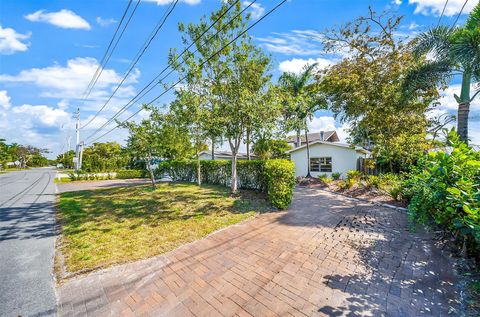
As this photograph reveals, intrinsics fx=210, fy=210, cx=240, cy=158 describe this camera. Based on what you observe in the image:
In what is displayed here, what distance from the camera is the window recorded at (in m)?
18.9

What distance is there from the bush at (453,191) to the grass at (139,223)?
4.54 meters

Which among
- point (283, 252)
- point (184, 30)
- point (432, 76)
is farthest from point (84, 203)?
point (432, 76)

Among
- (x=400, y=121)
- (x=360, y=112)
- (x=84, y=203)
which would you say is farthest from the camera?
(x=360, y=112)

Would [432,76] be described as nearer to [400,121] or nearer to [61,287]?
[400,121]

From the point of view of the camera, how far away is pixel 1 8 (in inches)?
223

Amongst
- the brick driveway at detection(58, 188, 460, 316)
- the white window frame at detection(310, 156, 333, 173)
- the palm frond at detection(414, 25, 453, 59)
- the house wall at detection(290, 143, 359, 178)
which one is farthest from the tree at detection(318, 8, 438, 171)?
the brick driveway at detection(58, 188, 460, 316)

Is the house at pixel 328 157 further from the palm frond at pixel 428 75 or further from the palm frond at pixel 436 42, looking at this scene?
the palm frond at pixel 436 42

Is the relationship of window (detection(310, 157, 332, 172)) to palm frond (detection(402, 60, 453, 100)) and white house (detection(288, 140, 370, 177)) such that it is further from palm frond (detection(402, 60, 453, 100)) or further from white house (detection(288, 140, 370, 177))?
palm frond (detection(402, 60, 453, 100))

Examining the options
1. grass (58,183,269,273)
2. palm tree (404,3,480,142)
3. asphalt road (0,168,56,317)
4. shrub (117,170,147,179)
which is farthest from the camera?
shrub (117,170,147,179)

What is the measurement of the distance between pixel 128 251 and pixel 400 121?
48.1 ft

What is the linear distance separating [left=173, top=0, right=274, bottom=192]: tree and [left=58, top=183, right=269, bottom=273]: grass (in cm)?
334

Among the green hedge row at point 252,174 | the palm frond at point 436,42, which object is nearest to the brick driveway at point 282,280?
the green hedge row at point 252,174

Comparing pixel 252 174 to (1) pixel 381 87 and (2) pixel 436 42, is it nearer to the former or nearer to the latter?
(1) pixel 381 87

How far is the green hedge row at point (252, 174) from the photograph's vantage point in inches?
305
